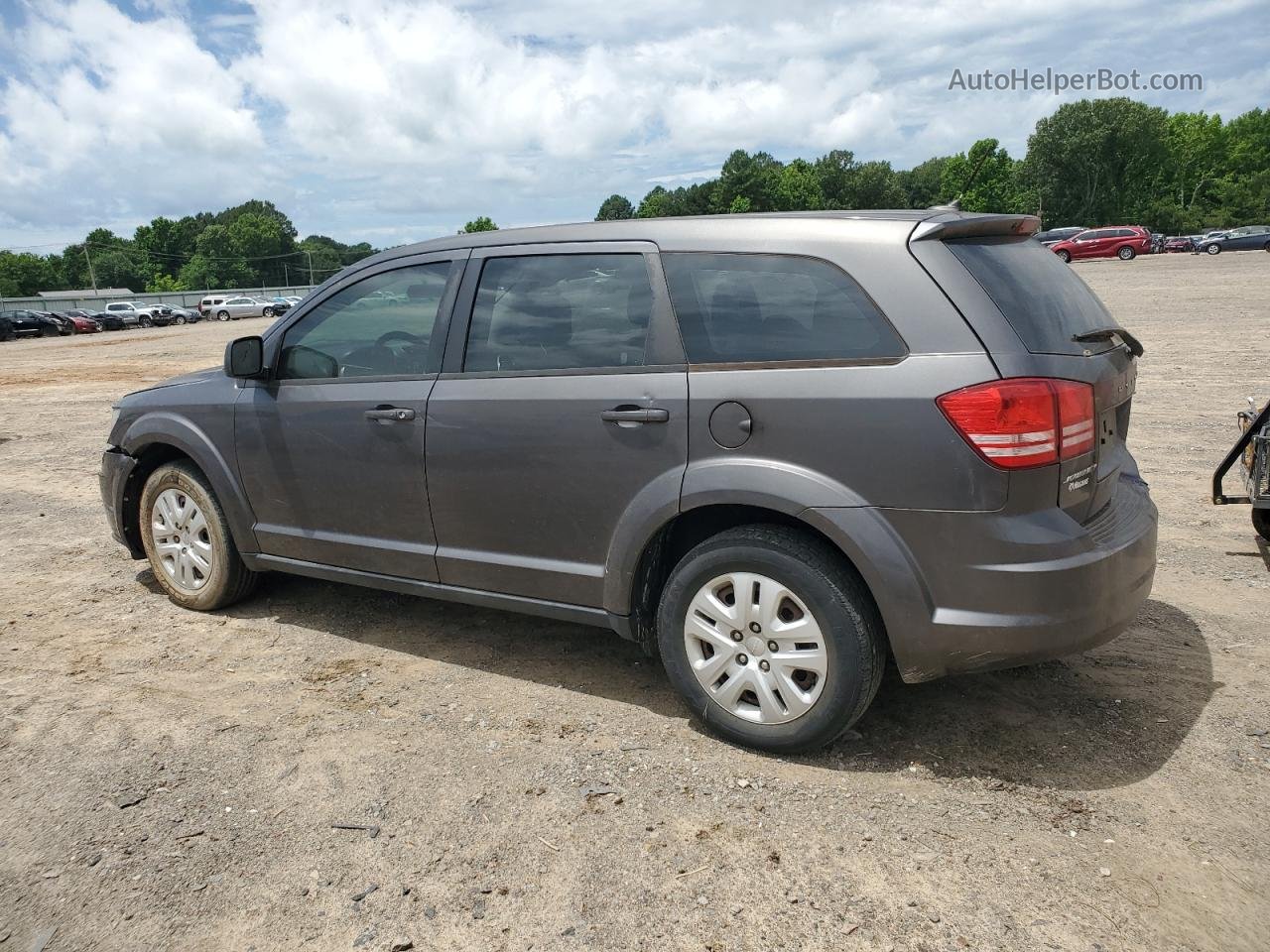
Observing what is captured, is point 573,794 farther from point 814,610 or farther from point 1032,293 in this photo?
point 1032,293

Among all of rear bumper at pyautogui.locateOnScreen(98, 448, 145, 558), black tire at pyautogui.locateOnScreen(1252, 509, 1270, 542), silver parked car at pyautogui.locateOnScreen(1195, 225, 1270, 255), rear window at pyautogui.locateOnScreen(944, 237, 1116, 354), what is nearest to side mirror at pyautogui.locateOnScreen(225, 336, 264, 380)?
rear bumper at pyautogui.locateOnScreen(98, 448, 145, 558)

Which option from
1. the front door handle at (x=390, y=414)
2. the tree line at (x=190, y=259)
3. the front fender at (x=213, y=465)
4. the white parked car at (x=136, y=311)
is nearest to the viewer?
the front door handle at (x=390, y=414)

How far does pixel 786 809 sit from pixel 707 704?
521 millimetres

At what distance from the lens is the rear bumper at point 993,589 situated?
2.98 m

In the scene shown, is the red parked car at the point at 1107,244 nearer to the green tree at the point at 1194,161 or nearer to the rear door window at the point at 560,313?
the rear door window at the point at 560,313

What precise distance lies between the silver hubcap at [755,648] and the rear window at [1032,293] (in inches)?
46.3

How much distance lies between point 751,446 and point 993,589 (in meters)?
0.91

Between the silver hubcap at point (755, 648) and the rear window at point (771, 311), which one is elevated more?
the rear window at point (771, 311)

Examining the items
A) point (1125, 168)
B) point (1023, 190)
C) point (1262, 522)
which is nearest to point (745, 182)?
point (1023, 190)

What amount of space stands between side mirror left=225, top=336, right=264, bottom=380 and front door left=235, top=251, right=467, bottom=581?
2.9 inches

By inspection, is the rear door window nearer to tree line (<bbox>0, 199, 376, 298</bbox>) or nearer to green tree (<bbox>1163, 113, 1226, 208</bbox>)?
green tree (<bbox>1163, 113, 1226, 208</bbox>)

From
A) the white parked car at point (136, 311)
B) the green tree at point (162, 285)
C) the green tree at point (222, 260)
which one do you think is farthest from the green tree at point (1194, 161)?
the green tree at point (162, 285)

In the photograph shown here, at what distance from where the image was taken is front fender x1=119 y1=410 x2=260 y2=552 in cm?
480

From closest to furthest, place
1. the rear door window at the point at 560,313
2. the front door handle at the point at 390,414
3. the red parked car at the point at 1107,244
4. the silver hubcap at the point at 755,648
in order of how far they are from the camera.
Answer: the silver hubcap at the point at 755,648 < the rear door window at the point at 560,313 < the front door handle at the point at 390,414 < the red parked car at the point at 1107,244
